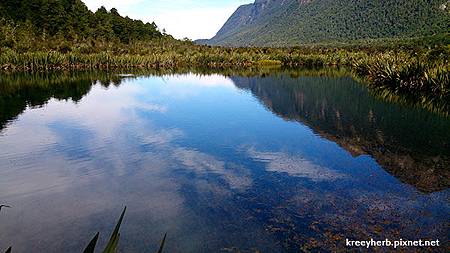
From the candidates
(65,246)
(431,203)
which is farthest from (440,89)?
(65,246)

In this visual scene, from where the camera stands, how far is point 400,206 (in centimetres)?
846

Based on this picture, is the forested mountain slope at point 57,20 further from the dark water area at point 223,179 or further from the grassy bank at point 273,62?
the dark water area at point 223,179

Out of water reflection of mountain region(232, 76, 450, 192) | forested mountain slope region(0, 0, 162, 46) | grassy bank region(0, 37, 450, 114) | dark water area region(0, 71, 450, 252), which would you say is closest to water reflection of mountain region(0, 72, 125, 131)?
dark water area region(0, 71, 450, 252)

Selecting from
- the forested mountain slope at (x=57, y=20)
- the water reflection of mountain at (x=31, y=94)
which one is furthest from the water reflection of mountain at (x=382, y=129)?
the forested mountain slope at (x=57, y=20)

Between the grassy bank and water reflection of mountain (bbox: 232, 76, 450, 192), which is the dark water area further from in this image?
the grassy bank

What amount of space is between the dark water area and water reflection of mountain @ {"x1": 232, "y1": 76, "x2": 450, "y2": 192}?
8 cm

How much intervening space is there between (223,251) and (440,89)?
73.9 ft

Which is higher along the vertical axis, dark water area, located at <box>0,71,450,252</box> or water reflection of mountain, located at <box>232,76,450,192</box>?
water reflection of mountain, located at <box>232,76,450,192</box>

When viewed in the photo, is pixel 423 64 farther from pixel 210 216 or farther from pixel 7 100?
pixel 7 100

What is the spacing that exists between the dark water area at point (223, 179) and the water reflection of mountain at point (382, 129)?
81 millimetres

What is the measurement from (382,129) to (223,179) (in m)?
9.01

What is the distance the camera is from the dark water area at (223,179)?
7164 millimetres

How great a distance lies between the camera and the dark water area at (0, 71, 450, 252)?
7164mm

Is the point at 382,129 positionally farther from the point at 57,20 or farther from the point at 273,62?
the point at 57,20
